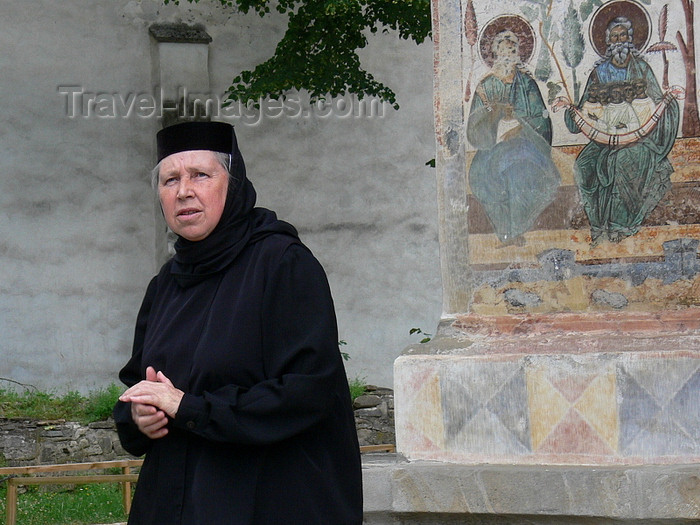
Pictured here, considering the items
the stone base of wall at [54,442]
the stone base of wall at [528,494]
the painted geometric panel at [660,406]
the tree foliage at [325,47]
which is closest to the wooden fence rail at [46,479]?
the stone base of wall at [54,442]

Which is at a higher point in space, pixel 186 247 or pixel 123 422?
pixel 186 247

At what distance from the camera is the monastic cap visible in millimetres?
3057

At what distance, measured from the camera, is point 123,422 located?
2.95 m

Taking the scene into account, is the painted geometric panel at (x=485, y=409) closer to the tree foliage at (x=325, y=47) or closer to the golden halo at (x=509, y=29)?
the golden halo at (x=509, y=29)

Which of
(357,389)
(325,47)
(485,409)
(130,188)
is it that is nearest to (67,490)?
(357,389)

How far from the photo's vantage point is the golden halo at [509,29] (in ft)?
13.6

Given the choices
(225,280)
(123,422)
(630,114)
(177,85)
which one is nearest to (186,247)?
(225,280)

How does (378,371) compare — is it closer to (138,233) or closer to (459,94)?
(138,233)

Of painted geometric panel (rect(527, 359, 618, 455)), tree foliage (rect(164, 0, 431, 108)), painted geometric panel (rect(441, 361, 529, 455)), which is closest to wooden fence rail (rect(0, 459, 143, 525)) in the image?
tree foliage (rect(164, 0, 431, 108))

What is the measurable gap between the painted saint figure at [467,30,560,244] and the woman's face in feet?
4.51

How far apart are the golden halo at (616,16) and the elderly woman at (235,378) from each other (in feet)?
5.32

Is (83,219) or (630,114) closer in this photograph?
(630,114)

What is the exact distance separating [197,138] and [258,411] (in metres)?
0.79

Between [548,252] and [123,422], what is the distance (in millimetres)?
1721
